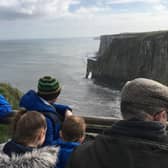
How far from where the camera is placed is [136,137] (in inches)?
91.4

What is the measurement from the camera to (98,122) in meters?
4.62

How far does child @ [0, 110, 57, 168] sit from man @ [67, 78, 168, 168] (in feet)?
1.55

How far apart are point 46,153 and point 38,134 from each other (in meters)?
0.17

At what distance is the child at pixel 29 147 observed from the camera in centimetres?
293

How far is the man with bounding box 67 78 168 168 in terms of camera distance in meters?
2.28

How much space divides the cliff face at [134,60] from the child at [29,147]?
175ft

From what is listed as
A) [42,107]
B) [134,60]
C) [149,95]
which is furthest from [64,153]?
[134,60]

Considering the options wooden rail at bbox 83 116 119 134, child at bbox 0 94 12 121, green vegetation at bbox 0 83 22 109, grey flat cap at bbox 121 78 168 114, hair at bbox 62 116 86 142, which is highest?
grey flat cap at bbox 121 78 168 114

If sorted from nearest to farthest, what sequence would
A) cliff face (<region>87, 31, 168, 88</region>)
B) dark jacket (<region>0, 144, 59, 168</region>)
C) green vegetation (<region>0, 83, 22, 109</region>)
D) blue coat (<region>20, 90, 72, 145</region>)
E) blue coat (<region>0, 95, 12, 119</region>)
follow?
1. dark jacket (<region>0, 144, 59, 168</region>)
2. blue coat (<region>20, 90, 72, 145</region>)
3. blue coat (<region>0, 95, 12, 119</region>)
4. green vegetation (<region>0, 83, 22, 109</region>)
5. cliff face (<region>87, 31, 168, 88</region>)

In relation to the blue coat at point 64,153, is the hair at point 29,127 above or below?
above

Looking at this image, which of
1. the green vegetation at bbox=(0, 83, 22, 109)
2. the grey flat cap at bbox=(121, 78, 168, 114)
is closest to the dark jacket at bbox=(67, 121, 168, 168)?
the grey flat cap at bbox=(121, 78, 168, 114)

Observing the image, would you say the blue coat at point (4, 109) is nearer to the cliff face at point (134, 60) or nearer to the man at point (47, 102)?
the man at point (47, 102)

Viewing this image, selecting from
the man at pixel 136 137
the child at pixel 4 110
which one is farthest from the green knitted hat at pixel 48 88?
the man at pixel 136 137

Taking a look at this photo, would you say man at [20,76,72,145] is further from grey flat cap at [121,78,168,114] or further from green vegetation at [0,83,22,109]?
green vegetation at [0,83,22,109]
